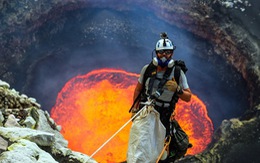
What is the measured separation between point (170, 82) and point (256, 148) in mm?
4886

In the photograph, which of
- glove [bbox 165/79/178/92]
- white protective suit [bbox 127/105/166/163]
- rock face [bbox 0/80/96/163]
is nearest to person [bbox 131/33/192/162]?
glove [bbox 165/79/178/92]

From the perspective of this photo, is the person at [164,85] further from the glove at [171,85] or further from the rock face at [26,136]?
the rock face at [26,136]

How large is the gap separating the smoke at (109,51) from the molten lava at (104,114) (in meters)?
0.50

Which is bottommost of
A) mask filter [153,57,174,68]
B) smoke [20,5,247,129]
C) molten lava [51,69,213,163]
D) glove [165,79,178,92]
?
molten lava [51,69,213,163]

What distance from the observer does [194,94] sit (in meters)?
16.4

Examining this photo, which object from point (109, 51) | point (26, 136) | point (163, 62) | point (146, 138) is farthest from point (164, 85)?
point (109, 51)

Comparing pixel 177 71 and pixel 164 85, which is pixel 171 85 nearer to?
pixel 164 85

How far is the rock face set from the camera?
5407 mm

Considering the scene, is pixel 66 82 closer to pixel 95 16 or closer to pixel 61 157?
pixel 95 16

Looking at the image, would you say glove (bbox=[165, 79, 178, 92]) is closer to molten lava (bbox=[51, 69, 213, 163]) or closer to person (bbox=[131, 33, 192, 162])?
person (bbox=[131, 33, 192, 162])

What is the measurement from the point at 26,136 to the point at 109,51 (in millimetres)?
12021

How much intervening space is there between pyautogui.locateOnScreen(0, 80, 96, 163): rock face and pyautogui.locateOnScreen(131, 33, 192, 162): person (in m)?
1.70

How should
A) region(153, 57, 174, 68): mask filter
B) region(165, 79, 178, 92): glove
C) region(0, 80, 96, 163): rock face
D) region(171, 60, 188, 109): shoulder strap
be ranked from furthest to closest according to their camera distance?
region(171, 60, 188, 109): shoulder strap
region(153, 57, 174, 68): mask filter
region(165, 79, 178, 92): glove
region(0, 80, 96, 163): rock face

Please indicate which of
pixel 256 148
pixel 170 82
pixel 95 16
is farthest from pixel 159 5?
pixel 170 82
